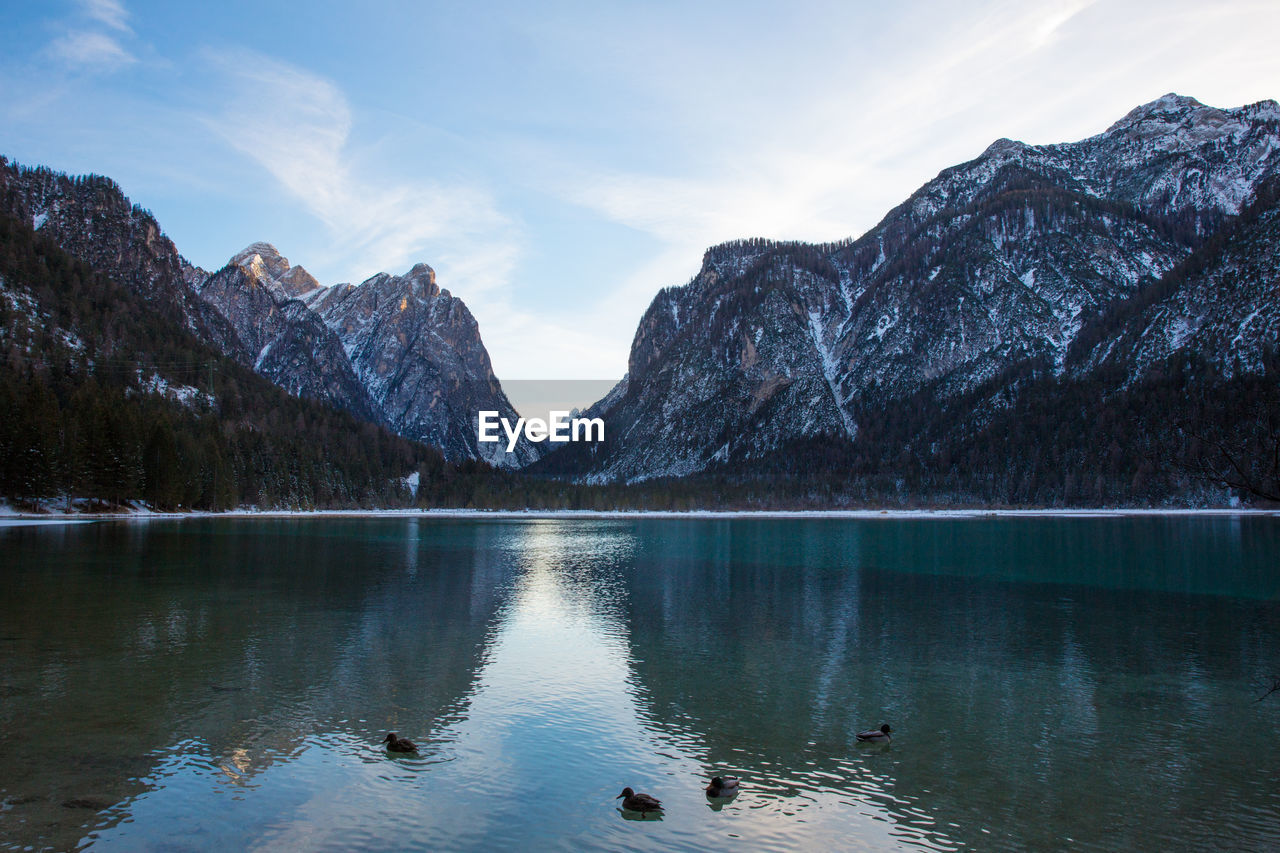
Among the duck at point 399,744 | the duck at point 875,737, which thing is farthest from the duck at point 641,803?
the duck at point 875,737

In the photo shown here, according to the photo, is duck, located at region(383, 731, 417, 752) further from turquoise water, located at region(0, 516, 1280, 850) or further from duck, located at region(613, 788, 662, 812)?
duck, located at region(613, 788, 662, 812)

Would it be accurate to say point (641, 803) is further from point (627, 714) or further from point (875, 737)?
point (875, 737)

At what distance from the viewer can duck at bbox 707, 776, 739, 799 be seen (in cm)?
1557

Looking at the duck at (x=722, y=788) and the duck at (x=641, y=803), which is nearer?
the duck at (x=641, y=803)

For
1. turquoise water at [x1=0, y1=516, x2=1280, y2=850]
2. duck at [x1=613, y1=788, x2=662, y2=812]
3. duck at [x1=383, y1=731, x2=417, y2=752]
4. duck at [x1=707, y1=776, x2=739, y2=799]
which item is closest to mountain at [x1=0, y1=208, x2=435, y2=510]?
turquoise water at [x1=0, y1=516, x2=1280, y2=850]

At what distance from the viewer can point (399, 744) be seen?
18.2 metres

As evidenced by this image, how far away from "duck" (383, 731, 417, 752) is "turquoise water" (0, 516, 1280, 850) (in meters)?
0.39

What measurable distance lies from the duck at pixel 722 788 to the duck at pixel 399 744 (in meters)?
7.07

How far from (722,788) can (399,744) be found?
25.1ft

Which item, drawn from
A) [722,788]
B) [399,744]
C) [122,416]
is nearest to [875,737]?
[722,788]

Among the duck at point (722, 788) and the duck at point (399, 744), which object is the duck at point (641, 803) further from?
the duck at point (399, 744)

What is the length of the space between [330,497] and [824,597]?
502 feet

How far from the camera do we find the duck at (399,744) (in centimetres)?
1817

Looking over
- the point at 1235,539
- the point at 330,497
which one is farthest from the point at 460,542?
the point at 330,497
